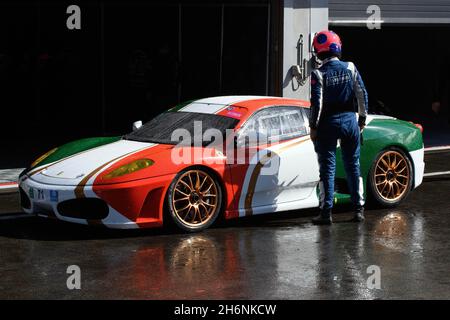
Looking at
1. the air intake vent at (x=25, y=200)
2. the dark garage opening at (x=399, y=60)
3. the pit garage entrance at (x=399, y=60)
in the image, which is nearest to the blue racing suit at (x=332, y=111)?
the air intake vent at (x=25, y=200)

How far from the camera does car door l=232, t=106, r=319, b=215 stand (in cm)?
939

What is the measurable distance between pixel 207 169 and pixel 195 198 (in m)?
0.29

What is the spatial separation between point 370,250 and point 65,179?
2794mm

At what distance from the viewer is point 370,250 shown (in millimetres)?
8391

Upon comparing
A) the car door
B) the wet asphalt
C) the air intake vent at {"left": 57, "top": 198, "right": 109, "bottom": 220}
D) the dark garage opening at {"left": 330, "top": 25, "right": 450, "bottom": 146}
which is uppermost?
the dark garage opening at {"left": 330, "top": 25, "right": 450, "bottom": 146}

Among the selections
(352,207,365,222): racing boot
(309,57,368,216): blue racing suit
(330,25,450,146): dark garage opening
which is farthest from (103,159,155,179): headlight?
(330,25,450,146): dark garage opening

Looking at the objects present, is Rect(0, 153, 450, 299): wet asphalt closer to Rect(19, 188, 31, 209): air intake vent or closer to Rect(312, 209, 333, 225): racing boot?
Rect(312, 209, 333, 225): racing boot

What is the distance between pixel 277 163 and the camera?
374 inches

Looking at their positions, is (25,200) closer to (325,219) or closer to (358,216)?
(325,219)

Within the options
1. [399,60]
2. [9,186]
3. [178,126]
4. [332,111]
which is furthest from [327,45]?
[399,60]

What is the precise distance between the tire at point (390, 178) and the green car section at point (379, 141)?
7 centimetres

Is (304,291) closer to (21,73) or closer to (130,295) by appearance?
(130,295)

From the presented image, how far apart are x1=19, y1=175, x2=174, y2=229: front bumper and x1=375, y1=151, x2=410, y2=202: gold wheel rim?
8.58 ft
